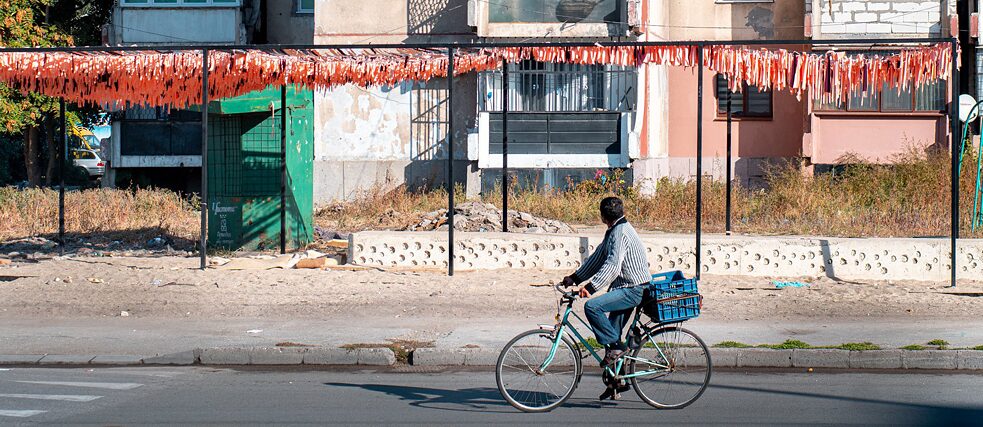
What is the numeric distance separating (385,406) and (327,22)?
21.6m

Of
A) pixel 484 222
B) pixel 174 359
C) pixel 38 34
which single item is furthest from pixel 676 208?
pixel 38 34

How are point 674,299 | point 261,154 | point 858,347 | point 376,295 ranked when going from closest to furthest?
1. point 674,299
2. point 858,347
3. point 376,295
4. point 261,154

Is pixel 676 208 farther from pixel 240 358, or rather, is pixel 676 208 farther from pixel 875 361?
pixel 240 358

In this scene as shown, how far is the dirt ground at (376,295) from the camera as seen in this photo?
1282 centimetres

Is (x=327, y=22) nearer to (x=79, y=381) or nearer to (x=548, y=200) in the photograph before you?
(x=548, y=200)

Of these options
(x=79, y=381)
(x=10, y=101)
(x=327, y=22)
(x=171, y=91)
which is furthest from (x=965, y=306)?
(x=10, y=101)

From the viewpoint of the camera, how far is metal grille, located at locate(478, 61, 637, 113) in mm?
27031

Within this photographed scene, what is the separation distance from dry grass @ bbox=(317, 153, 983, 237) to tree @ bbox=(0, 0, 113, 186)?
1023 centimetres

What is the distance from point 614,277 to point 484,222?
440 inches

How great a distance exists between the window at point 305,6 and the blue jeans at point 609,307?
976 inches

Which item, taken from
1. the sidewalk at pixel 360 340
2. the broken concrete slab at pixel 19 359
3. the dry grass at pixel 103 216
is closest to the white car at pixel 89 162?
the dry grass at pixel 103 216

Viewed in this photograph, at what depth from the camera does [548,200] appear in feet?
75.4

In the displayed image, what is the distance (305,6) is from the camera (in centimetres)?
3152

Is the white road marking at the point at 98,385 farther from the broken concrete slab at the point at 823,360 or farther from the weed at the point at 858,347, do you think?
the weed at the point at 858,347
